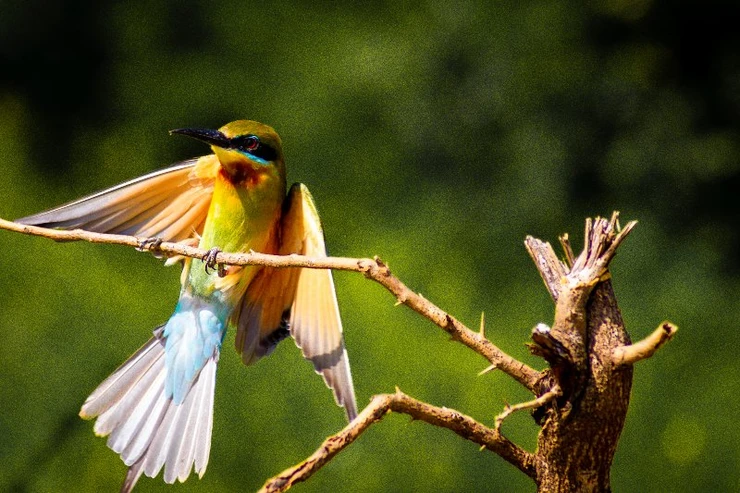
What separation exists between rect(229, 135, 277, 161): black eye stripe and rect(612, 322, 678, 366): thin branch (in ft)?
2.60

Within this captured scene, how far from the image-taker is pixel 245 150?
5.83ft

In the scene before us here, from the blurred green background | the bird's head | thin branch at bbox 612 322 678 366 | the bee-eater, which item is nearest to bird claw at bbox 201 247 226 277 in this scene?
the bee-eater

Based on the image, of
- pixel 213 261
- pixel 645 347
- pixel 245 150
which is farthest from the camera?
pixel 245 150

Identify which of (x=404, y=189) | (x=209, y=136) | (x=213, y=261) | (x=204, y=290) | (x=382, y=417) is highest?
(x=404, y=189)

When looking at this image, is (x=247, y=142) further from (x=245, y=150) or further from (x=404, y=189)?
(x=404, y=189)

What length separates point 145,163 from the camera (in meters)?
2.66

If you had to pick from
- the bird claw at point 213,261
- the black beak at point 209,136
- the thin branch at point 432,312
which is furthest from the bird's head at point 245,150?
the thin branch at point 432,312

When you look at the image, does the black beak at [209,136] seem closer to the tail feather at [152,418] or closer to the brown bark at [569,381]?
the tail feather at [152,418]

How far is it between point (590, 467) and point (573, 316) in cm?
15

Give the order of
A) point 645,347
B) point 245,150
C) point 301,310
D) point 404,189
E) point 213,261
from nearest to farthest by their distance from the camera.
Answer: point 645,347 → point 213,261 → point 301,310 → point 245,150 → point 404,189

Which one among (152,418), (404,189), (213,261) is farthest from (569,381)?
(404,189)

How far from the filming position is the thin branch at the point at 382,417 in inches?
41.8

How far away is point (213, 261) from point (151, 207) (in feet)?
1.07

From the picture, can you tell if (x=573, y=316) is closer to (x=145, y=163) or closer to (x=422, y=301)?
(x=422, y=301)
